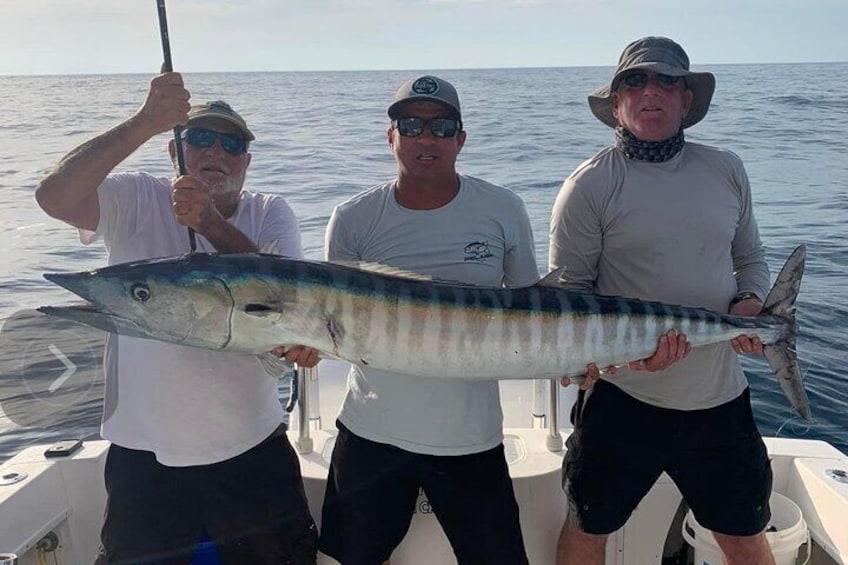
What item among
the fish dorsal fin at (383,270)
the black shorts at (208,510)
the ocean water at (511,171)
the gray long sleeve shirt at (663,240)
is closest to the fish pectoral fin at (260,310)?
the fish dorsal fin at (383,270)

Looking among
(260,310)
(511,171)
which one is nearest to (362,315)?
(260,310)

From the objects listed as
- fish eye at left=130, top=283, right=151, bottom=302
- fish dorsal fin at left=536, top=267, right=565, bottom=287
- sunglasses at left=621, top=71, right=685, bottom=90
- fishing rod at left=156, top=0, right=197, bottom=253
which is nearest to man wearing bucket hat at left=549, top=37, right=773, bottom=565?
sunglasses at left=621, top=71, right=685, bottom=90

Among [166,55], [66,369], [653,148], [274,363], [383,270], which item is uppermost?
[166,55]

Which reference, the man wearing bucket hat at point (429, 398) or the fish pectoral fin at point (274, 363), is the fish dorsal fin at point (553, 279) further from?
the fish pectoral fin at point (274, 363)

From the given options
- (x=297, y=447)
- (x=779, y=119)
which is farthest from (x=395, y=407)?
(x=779, y=119)

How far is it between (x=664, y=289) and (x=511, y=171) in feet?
42.6

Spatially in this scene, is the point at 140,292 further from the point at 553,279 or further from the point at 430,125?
the point at 553,279

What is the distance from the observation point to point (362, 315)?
2.31 m

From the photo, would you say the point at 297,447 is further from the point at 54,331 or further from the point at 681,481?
→ the point at 54,331

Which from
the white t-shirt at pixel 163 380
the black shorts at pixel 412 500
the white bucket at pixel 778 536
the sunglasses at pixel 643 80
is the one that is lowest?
the white bucket at pixel 778 536

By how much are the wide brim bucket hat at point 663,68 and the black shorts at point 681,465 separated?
117 centimetres

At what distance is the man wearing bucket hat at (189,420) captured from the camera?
2.62 meters

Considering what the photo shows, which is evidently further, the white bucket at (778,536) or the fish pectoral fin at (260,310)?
the white bucket at (778,536)

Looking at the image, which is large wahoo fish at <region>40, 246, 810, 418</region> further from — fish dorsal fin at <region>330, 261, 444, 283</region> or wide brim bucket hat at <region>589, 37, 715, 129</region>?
wide brim bucket hat at <region>589, 37, 715, 129</region>
